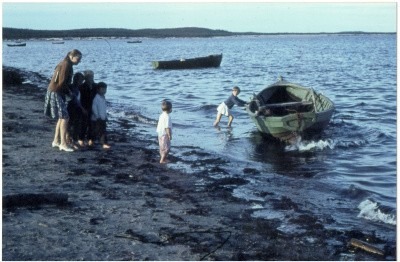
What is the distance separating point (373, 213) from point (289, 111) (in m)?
7.23

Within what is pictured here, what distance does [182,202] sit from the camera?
23.9ft

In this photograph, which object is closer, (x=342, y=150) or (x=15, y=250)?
(x=15, y=250)

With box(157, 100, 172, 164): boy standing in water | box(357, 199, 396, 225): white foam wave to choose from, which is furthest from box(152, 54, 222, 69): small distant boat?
box(357, 199, 396, 225): white foam wave

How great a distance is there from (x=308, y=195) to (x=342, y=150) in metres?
4.71

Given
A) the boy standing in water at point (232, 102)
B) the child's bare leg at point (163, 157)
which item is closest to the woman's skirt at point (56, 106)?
the child's bare leg at point (163, 157)

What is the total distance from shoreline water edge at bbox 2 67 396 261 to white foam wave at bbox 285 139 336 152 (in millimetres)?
4154

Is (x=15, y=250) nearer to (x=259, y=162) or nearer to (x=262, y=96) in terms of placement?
(x=259, y=162)

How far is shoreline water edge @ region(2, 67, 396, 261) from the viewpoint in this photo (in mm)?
5438

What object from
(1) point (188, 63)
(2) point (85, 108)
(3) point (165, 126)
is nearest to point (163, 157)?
(3) point (165, 126)

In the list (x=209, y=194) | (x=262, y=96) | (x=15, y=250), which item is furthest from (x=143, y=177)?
(x=262, y=96)

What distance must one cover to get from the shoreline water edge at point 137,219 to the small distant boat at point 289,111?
4384mm

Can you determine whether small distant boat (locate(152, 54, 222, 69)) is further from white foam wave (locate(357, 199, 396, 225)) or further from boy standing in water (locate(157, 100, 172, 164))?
white foam wave (locate(357, 199, 396, 225))

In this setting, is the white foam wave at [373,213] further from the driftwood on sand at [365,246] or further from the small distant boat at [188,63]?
the small distant boat at [188,63]

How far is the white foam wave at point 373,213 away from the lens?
7445 millimetres
